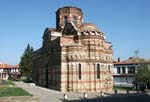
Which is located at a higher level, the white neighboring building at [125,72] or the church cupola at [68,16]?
the church cupola at [68,16]

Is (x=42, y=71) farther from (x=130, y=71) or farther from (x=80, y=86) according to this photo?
(x=130, y=71)

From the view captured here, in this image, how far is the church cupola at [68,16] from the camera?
4898 cm

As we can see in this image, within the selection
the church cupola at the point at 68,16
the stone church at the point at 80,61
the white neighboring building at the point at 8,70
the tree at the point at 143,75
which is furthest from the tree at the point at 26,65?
the tree at the point at 143,75

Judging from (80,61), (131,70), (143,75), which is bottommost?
(143,75)

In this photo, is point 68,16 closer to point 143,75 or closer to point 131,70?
point 131,70

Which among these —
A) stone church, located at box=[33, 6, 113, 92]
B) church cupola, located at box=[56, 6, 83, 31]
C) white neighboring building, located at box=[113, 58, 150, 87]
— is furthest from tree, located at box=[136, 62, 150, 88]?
church cupola, located at box=[56, 6, 83, 31]

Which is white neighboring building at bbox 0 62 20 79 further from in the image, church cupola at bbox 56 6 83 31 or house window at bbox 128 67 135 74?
house window at bbox 128 67 135 74

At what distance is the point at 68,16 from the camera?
49.0 m

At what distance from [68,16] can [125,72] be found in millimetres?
18161

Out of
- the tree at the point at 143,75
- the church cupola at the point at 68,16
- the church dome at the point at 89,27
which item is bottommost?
the tree at the point at 143,75

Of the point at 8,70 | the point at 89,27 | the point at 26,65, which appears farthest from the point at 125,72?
the point at 8,70

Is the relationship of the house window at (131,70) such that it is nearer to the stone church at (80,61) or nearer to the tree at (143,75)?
the stone church at (80,61)

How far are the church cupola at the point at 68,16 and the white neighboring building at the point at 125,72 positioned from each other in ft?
47.5

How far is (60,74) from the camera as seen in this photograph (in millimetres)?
37375
